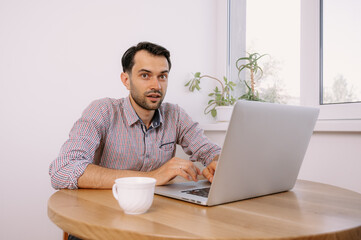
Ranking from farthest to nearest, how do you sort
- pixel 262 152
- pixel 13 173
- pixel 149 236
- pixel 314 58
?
pixel 314 58 → pixel 13 173 → pixel 262 152 → pixel 149 236

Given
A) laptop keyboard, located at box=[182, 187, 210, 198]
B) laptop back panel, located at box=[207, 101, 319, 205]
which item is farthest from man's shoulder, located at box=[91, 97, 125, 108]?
laptop back panel, located at box=[207, 101, 319, 205]

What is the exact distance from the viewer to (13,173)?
1.57 meters

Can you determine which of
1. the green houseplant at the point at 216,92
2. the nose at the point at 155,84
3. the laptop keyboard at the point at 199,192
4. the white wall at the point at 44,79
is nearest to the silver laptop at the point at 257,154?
the laptop keyboard at the point at 199,192

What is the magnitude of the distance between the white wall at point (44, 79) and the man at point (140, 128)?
0.27 meters

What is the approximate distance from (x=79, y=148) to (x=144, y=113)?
0.52 m

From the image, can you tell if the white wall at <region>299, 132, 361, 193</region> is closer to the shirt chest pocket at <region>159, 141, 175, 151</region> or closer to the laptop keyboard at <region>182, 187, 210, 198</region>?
the shirt chest pocket at <region>159, 141, 175, 151</region>

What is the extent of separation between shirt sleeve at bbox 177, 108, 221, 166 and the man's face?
0.20 metres

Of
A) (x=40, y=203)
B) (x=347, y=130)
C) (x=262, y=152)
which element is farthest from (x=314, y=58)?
(x=40, y=203)

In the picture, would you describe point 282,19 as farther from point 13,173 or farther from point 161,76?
point 13,173

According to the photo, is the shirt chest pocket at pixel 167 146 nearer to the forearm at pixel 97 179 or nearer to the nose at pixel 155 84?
the nose at pixel 155 84

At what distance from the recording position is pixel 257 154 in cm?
82

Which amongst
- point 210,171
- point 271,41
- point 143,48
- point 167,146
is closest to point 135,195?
point 210,171

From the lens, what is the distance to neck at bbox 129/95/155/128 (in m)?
1.60

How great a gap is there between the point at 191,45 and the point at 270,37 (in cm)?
59
